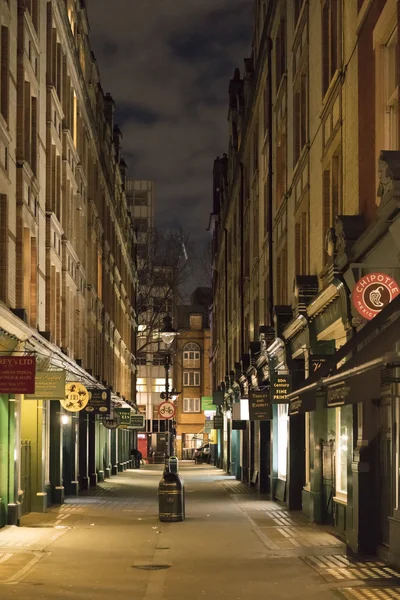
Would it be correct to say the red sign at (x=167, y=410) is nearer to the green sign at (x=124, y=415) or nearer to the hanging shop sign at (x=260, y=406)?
the hanging shop sign at (x=260, y=406)

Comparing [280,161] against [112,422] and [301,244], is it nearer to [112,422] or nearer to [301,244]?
[301,244]

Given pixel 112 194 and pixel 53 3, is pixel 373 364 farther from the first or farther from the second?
pixel 112 194

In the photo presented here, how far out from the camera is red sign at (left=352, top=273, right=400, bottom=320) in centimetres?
1286

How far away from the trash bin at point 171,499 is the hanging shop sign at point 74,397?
393 centimetres

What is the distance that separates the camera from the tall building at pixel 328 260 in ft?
45.5

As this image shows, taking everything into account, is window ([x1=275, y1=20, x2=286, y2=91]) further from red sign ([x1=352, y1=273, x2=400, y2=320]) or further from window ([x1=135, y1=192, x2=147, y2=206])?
window ([x1=135, y1=192, x2=147, y2=206])

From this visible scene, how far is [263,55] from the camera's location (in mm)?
33469

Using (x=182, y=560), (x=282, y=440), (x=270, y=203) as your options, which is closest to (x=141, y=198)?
(x=270, y=203)

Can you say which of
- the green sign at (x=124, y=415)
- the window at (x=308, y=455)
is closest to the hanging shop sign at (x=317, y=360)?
the window at (x=308, y=455)

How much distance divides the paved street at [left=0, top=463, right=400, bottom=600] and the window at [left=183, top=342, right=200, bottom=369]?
219 ft

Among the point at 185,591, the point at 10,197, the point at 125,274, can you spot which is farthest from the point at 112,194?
the point at 185,591

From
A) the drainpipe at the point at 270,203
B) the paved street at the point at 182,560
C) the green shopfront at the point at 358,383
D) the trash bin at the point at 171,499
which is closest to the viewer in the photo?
the green shopfront at the point at 358,383

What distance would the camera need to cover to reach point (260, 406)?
2784 cm

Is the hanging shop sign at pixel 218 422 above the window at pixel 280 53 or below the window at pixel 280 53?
below
